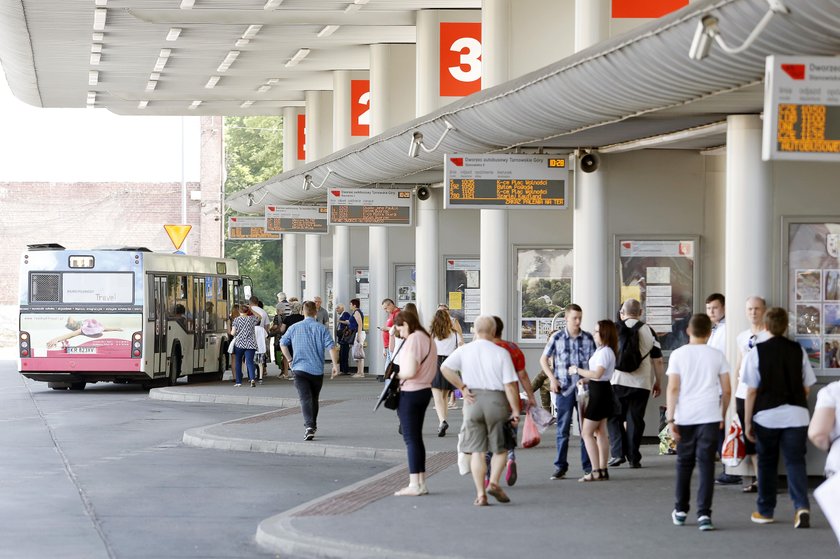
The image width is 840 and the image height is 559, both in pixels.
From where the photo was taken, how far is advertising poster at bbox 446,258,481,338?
29672mm

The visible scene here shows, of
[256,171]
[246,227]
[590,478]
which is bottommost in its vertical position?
[590,478]

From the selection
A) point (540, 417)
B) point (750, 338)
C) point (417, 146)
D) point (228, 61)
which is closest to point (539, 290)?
point (417, 146)

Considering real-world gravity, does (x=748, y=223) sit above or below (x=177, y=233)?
below

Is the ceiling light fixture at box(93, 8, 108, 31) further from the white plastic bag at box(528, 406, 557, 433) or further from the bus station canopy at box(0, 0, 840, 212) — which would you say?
the white plastic bag at box(528, 406, 557, 433)

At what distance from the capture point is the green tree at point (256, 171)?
98812mm

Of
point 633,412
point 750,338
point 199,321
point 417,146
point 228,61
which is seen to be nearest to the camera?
point 750,338

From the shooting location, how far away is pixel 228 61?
36.4 m

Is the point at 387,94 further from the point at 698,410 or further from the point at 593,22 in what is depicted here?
the point at 698,410

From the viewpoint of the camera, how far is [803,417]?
1185cm

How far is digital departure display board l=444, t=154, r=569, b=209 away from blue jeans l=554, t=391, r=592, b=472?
4.91 m

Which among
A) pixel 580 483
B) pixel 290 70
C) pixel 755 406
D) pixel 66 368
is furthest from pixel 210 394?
pixel 755 406

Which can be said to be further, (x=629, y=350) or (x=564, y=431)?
(x=629, y=350)

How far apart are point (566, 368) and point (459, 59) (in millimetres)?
13734

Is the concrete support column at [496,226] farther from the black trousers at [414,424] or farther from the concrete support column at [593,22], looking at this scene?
the black trousers at [414,424]
